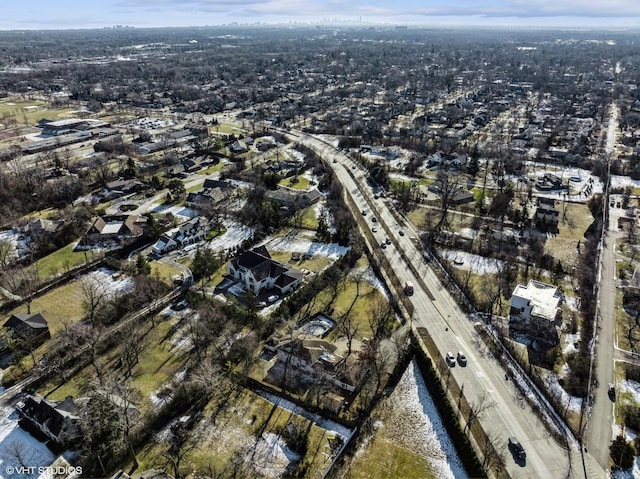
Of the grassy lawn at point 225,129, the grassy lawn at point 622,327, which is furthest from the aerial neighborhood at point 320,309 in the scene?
the grassy lawn at point 225,129

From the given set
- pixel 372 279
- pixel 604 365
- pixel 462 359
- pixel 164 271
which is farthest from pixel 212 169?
pixel 604 365

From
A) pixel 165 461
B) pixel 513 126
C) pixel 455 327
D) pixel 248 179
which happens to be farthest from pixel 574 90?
pixel 165 461

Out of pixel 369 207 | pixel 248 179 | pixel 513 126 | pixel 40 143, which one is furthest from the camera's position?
pixel 513 126

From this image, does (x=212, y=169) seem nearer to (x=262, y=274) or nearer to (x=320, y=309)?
(x=262, y=274)

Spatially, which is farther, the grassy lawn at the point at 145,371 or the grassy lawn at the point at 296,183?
the grassy lawn at the point at 296,183

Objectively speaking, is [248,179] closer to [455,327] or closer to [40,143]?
[455,327]

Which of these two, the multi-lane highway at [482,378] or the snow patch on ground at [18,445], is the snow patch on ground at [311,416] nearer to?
the multi-lane highway at [482,378]
